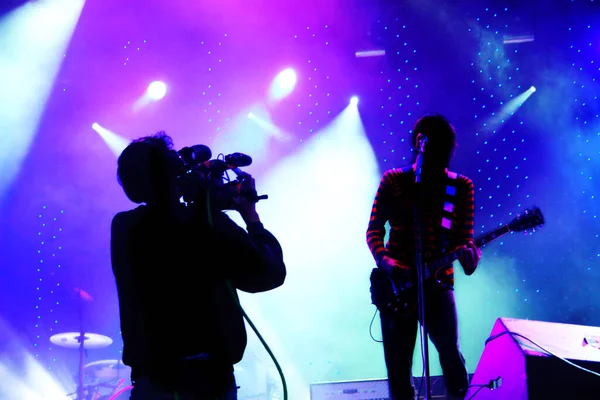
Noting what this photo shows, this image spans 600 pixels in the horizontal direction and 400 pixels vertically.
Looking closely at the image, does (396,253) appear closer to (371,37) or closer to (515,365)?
(515,365)

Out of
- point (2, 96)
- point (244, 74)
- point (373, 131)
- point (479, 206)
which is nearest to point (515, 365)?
point (479, 206)

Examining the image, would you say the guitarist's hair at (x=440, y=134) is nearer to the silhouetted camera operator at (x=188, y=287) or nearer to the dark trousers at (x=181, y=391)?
the silhouetted camera operator at (x=188, y=287)

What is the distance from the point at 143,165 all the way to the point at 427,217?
1828 millimetres

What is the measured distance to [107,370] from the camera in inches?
257

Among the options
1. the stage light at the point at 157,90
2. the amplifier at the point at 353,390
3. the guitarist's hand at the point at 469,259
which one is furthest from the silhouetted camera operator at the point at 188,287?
Result: the stage light at the point at 157,90

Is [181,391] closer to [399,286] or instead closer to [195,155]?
[195,155]

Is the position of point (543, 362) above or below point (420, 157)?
below

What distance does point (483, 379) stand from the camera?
6.83ft

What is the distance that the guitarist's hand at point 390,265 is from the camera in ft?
9.01

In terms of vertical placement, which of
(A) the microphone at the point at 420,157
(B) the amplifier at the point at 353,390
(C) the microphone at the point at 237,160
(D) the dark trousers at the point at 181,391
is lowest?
(B) the amplifier at the point at 353,390

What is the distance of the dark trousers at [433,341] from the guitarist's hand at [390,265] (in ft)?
0.61

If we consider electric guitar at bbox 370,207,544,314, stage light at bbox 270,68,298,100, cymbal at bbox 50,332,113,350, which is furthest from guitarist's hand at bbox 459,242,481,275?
stage light at bbox 270,68,298,100

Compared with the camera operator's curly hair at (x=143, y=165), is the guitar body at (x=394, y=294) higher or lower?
lower

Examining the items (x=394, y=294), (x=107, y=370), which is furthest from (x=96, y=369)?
(x=394, y=294)
